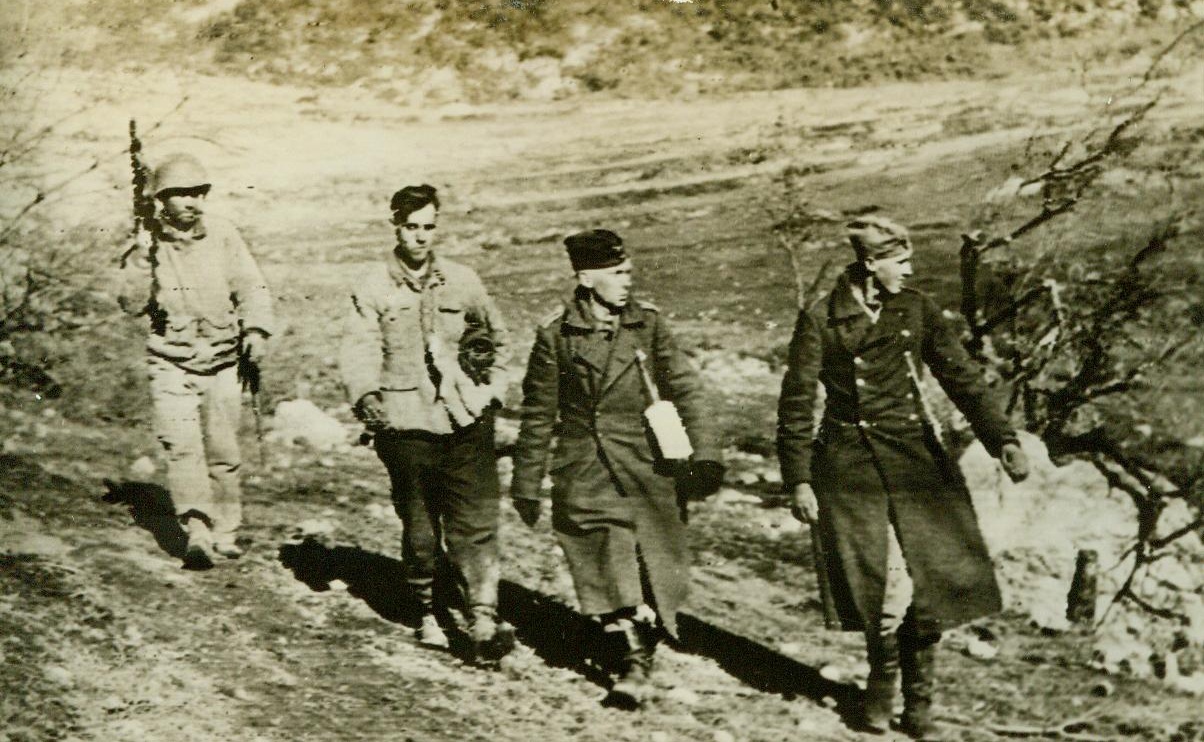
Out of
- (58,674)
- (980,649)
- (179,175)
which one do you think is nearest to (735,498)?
(980,649)

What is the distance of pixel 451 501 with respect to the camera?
3.86 metres

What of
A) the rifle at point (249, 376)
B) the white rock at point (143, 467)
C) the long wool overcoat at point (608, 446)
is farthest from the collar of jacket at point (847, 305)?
the white rock at point (143, 467)

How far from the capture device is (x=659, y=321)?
371 cm

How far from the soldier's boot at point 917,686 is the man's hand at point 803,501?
59 cm

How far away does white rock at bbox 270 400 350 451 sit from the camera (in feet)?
14.7

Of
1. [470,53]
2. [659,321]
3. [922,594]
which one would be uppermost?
[470,53]

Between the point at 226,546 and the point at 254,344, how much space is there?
0.84 metres

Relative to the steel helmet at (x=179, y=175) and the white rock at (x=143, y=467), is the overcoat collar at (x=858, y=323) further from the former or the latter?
the white rock at (x=143, y=467)

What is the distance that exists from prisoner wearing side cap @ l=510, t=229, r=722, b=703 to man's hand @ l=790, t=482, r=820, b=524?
0.93 feet

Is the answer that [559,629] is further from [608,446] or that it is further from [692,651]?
[608,446]

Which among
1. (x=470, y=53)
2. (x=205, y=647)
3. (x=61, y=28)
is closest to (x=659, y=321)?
(x=470, y=53)

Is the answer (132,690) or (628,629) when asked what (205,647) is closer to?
(132,690)

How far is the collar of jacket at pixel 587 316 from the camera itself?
11.9 ft

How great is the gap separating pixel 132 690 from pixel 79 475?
1.04 meters
